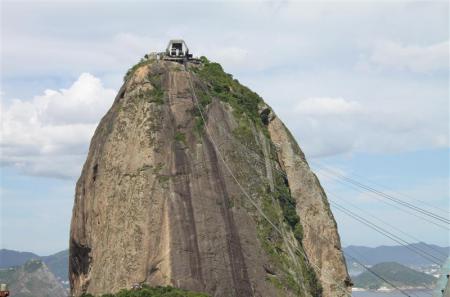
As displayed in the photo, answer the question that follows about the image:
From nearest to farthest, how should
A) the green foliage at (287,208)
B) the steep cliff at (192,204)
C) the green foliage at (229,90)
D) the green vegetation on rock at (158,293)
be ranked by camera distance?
the green vegetation on rock at (158,293)
the steep cliff at (192,204)
the green foliage at (287,208)
the green foliage at (229,90)

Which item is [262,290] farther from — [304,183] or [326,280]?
[304,183]

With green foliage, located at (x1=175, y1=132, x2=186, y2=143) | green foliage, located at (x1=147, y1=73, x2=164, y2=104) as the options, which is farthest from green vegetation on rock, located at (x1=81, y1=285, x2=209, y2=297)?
green foliage, located at (x1=147, y1=73, x2=164, y2=104)

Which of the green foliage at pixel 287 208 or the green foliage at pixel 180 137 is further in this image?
the green foliage at pixel 287 208

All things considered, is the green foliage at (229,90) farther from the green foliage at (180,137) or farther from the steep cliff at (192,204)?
the green foliage at (180,137)

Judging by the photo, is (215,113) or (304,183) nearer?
(215,113)

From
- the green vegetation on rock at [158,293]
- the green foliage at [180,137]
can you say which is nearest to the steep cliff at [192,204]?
the green foliage at [180,137]

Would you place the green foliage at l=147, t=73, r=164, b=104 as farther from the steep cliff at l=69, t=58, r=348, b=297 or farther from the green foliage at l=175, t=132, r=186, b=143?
the green foliage at l=175, t=132, r=186, b=143

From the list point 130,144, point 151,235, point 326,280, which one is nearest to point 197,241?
point 151,235

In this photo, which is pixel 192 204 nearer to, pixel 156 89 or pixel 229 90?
pixel 156 89
